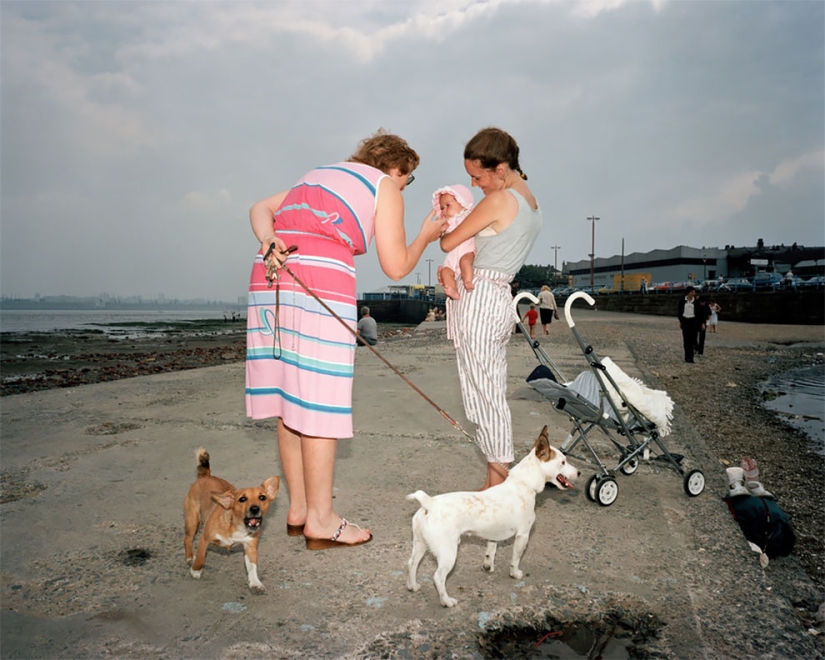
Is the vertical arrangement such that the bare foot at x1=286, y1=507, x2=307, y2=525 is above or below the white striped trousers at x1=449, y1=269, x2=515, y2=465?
below

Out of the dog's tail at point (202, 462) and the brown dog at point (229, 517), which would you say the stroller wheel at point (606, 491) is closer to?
the brown dog at point (229, 517)

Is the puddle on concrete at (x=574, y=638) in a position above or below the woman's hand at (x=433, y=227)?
below

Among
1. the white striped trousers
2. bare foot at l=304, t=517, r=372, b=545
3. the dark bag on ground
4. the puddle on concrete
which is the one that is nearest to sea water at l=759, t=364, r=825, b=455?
the dark bag on ground

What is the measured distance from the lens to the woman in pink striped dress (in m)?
2.44

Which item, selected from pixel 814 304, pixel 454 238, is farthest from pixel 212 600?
pixel 814 304

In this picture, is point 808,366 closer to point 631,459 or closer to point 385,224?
point 631,459

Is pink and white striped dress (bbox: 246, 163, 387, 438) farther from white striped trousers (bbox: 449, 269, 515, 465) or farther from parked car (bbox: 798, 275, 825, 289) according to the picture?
parked car (bbox: 798, 275, 825, 289)

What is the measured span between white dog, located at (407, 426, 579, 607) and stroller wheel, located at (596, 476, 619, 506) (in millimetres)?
578

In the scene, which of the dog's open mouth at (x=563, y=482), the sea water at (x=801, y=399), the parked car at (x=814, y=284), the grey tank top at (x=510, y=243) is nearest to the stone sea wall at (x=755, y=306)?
the parked car at (x=814, y=284)

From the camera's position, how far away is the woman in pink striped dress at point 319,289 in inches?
96.1

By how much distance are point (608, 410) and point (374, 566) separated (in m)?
1.89

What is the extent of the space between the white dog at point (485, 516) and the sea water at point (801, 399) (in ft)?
14.2

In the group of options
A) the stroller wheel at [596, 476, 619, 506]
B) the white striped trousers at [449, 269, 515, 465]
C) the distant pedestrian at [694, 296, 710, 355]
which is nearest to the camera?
the white striped trousers at [449, 269, 515, 465]

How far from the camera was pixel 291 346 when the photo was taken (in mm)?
2498
